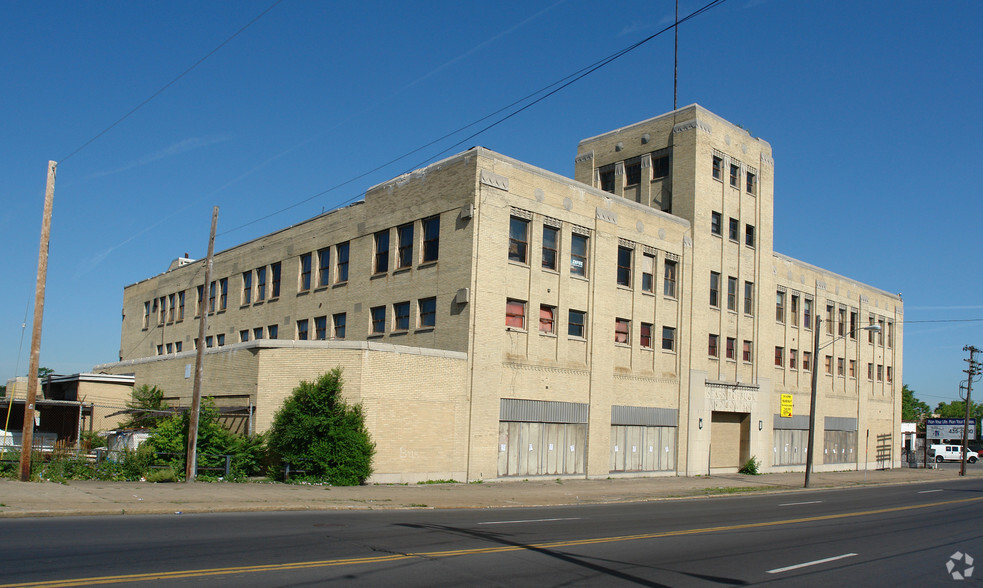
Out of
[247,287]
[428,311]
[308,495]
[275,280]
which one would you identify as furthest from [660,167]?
[308,495]

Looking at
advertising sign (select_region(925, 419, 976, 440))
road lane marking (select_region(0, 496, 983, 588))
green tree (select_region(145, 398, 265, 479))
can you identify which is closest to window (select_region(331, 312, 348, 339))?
green tree (select_region(145, 398, 265, 479))

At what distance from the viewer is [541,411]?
3195cm

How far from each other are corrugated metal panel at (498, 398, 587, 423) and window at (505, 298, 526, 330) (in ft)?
9.69

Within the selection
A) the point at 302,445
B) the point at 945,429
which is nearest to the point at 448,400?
the point at 302,445

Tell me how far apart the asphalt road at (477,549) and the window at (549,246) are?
13.7 metres

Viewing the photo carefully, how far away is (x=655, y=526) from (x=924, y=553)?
→ 5.43m

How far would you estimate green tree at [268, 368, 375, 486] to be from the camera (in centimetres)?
2514

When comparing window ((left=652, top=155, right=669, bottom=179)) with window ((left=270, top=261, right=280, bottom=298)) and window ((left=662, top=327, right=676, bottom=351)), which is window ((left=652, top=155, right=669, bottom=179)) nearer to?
window ((left=662, top=327, right=676, bottom=351))

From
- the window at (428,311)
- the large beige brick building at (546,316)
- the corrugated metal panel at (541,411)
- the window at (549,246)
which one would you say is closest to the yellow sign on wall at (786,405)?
the large beige brick building at (546,316)

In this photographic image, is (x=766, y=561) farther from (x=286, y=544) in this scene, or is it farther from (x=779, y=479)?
(x=779, y=479)

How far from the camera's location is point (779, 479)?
132 feet

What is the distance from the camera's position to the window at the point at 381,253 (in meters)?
34.6

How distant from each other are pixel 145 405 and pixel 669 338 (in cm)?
2452

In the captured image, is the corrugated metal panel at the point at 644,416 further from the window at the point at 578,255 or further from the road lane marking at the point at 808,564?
the road lane marking at the point at 808,564
